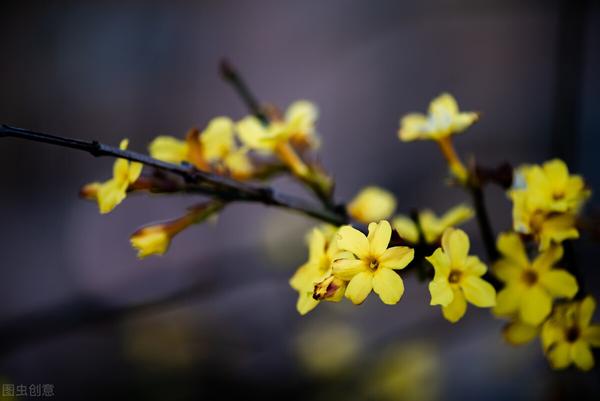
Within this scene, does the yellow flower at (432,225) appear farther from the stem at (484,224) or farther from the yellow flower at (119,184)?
the yellow flower at (119,184)

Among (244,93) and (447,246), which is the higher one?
(244,93)

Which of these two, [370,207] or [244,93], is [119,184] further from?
[370,207]

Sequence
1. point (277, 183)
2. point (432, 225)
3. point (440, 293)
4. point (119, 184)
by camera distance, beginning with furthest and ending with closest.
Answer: point (277, 183) < point (432, 225) < point (119, 184) < point (440, 293)

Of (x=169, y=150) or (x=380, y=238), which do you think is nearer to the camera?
(x=380, y=238)

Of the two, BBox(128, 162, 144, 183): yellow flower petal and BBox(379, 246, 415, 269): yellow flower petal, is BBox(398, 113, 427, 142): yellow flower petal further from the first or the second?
BBox(128, 162, 144, 183): yellow flower petal

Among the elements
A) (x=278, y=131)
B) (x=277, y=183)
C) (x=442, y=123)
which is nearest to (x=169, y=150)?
(x=278, y=131)

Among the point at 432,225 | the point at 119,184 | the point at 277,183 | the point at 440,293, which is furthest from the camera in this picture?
the point at 277,183

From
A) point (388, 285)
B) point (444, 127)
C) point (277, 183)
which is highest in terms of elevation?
point (277, 183)
